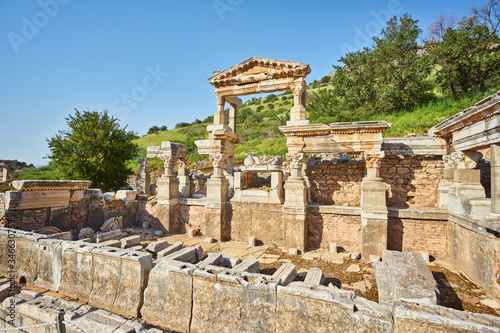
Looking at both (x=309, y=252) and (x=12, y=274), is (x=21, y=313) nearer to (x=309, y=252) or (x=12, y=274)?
(x=12, y=274)

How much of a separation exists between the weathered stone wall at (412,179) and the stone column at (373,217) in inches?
65.2

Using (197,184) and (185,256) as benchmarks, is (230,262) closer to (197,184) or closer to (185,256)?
(185,256)

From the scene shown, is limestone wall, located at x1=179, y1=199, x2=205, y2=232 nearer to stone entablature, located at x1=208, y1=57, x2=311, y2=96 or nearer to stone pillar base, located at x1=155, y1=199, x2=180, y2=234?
stone pillar base, located at x1=155, y1=199, x2=180, y2=234

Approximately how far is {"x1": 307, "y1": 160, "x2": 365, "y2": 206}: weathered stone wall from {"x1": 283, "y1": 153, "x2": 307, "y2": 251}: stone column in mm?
1367

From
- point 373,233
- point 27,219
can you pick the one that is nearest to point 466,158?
point 373,233

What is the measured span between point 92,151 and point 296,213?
12097mm

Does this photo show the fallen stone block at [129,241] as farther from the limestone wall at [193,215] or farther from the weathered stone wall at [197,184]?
the weathered stone wall at [197,184]

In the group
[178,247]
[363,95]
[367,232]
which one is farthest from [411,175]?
[363,95]

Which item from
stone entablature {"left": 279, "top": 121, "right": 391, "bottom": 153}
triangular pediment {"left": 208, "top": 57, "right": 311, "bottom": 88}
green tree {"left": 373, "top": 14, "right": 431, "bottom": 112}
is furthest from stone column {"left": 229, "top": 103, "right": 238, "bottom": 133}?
green tree {"left": 373, "top": 14, "right": 431, "bottom": 112}

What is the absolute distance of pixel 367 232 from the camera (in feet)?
25.0

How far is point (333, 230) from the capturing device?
8.45m

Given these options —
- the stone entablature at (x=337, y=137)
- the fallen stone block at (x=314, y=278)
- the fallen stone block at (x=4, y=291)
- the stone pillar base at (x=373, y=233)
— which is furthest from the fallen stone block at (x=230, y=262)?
the stone entablature at (x=337, y=137)

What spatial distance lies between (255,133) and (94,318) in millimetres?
32614

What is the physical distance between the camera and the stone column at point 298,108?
9.20m
